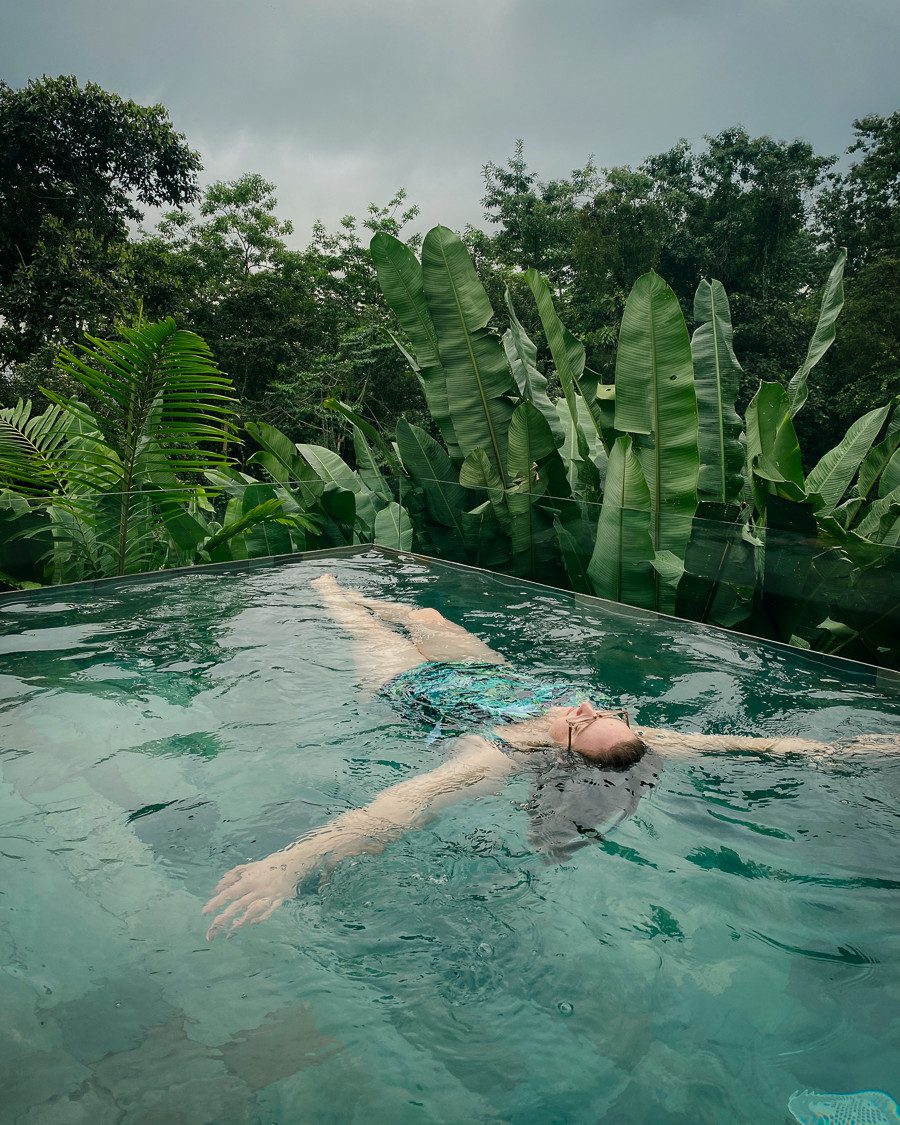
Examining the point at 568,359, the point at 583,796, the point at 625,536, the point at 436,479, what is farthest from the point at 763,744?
the point at 436,479

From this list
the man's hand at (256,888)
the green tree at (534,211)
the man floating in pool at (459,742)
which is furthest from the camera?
the green tree at (534,211)

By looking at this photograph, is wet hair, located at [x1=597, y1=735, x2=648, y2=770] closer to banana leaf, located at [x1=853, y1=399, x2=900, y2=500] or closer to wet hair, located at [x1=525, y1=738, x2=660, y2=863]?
wet hair, located at [x1=525, y1=738, x2=660, y2=863]

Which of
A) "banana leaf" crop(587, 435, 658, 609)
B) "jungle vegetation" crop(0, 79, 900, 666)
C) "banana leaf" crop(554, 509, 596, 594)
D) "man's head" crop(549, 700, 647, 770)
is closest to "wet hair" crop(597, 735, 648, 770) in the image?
"man's head" crop(549, 700, 647, 770)

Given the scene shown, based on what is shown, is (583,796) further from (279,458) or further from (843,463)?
(279,458)

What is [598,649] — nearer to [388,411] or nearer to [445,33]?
[388,411]

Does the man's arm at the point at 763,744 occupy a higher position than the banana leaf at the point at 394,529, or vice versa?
the banana leaf at the point at 394,529

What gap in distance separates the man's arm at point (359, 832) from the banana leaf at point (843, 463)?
311 cm

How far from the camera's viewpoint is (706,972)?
1.72 m

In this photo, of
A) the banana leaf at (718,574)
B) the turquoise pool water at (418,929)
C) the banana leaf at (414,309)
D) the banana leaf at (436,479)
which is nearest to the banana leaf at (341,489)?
the banana leaf at (436,479)

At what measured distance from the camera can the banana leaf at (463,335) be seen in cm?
538

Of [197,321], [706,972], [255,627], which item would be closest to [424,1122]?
[706,972]

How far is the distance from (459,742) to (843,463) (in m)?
3.26

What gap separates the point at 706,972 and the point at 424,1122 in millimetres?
681

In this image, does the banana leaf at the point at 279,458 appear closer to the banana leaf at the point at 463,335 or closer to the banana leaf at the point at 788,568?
the banana leaf at the point at 463,335
